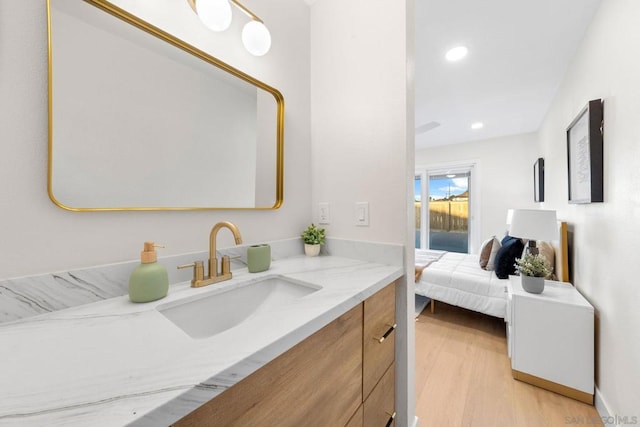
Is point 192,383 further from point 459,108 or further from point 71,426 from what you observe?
point 459,108

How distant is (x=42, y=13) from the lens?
Answer: 62 cm

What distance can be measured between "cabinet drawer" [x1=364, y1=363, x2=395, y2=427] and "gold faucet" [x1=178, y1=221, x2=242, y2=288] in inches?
25.5

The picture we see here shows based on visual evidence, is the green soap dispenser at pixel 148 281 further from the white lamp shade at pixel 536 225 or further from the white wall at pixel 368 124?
the white lamp shade at pixel 536 225

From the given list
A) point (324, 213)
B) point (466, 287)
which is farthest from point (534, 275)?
point (324, 213)

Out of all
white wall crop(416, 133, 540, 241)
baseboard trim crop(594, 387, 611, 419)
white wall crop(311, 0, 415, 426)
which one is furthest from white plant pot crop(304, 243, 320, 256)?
white wall crop(416, 133, 540, 241)

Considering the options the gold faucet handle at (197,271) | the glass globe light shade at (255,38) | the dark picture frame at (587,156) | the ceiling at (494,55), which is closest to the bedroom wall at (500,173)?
the ceiling at (494,55)

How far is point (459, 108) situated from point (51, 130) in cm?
345

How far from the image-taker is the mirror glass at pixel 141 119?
0.65 m

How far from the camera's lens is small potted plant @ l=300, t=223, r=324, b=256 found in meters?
1.25

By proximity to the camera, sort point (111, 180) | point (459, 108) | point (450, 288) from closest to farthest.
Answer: point (111, 180) < point (450, 288) < point (459, 108)

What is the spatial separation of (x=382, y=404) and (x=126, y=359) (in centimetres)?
89

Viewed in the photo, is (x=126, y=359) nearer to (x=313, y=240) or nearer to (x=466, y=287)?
(x=313, y=240)

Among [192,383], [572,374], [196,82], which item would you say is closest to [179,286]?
[192,383]

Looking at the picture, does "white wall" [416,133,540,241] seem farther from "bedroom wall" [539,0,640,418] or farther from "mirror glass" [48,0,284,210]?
"mirror glass" [48,0,284,210]
